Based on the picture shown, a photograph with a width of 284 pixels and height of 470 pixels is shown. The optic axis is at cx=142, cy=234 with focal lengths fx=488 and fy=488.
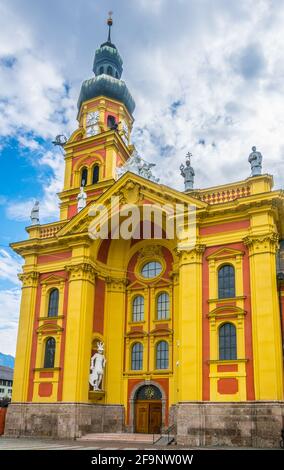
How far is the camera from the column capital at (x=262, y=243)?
2405cm

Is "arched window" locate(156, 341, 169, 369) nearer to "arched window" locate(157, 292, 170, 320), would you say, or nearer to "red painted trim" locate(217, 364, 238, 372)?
"arched window" locate(157, 292, 170, 320)

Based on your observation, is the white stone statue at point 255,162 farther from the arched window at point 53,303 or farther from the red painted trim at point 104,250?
the arched window at point 53,303

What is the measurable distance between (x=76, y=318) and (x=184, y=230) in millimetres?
8009

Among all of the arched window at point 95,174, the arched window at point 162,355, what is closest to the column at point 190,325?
the arched window at point 162,355

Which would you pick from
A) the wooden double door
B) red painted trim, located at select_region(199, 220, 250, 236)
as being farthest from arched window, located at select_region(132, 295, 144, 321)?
red painted trim, located at select_region(199, 220, 250, 236)

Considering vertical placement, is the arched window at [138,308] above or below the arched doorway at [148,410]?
above

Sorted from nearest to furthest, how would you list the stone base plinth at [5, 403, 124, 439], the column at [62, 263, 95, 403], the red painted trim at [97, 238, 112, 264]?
the stone base plinth at [5, 403, 124, 439]
the column at [62, 263, 95, 403]
the red painted trim at [97, 238, 112, 264]

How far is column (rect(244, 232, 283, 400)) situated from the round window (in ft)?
25.7

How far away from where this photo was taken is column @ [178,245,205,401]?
78.0 feet

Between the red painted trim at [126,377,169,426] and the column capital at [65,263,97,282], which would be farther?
the column capital at [65,263,97,282]

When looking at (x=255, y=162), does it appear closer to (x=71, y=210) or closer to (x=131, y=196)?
(x=131, y=196)

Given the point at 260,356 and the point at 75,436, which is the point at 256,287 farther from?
the point at 75,436

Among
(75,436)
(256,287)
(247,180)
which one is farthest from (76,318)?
(247,180)

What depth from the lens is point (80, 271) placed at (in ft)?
95.3
